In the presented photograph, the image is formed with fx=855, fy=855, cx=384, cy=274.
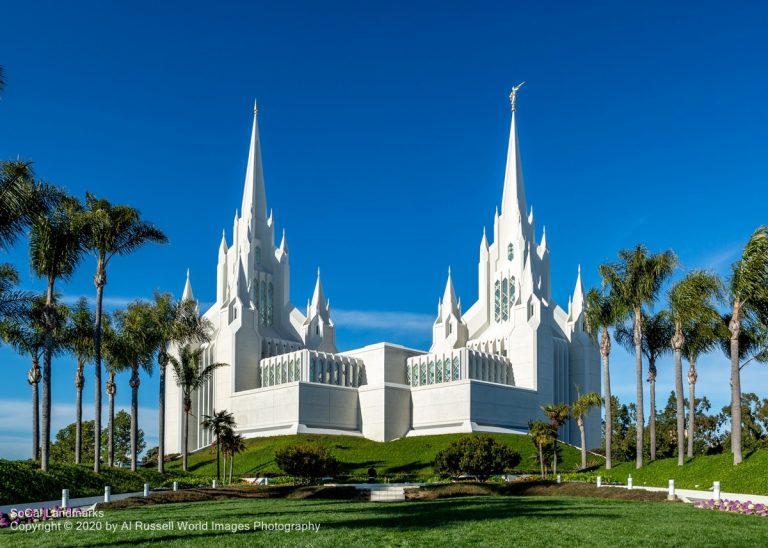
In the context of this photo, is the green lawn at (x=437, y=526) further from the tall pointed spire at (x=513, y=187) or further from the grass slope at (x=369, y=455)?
the tall pointed spire at (x=513, y=187)

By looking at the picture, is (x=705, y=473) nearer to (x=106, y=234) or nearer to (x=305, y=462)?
(x=305, y=462)

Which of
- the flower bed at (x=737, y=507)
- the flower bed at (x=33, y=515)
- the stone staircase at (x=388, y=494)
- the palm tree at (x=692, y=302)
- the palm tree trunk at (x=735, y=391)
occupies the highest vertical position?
the palm tree at (x=692, y=302)

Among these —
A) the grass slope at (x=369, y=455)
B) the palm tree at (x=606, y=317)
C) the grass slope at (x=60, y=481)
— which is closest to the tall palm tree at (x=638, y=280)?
the palm tree at (x=606, y=317)

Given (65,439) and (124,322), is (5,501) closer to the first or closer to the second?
(124,322)

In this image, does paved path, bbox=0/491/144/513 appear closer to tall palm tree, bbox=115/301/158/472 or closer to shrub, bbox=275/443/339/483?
shrub, bbox=275/443/339/483

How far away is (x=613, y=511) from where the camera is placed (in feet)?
73.7

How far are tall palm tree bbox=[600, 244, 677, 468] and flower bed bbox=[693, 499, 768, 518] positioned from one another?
16.6 meters

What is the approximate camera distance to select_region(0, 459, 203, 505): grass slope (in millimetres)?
30062

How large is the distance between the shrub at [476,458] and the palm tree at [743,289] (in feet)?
36.1

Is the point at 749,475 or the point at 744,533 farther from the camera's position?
the point at 749,475

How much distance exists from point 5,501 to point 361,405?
4552cm

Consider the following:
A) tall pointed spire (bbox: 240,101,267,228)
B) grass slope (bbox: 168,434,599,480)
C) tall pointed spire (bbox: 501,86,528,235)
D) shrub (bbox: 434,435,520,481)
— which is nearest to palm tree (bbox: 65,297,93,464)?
grass slope (bbox: 168,434,599,480)

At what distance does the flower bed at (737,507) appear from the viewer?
22497 mm

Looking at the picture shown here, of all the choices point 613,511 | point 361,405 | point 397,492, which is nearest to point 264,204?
point 361,405
